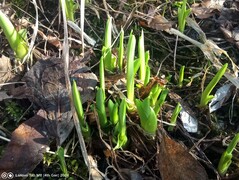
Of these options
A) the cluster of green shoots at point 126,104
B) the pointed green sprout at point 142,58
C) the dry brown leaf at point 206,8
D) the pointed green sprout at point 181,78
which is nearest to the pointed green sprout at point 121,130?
the cluster of green shoots at point 126,104

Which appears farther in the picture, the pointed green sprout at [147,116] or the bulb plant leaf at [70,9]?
the bulb plant leaf at [70,9]

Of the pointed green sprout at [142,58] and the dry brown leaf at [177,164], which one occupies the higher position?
the pointed green sprout at [142,58]

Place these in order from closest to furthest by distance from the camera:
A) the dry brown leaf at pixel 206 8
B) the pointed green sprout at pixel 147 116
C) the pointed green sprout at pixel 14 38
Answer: the pointed green sprout at pixel 147 116, the pointed green sprout at pixel 14 38, the dry brown leaf at pixel 206 8

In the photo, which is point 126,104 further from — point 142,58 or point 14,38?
point 14,38

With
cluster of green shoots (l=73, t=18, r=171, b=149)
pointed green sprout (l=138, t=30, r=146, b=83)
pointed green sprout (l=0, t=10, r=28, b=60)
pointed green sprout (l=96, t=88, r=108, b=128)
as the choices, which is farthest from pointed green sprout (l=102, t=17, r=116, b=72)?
pointed green sprout (l=0, t=10, r=28, b=60)

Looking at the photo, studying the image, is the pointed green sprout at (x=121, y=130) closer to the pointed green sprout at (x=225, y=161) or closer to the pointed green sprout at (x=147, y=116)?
the pointed green sprout at (x=147, y=116)

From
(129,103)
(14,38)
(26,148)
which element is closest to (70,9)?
(14,38)

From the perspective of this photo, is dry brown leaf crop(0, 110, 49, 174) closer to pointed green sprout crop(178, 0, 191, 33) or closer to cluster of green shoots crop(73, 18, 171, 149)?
cluster of green shoots crop(73, 18, 171, 149)

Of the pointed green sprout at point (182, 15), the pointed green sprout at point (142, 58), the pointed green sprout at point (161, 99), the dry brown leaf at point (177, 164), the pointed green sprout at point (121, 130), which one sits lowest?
the dry brown leaf at point (177, 164)
